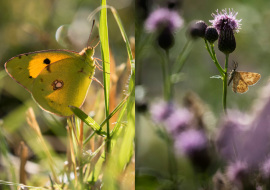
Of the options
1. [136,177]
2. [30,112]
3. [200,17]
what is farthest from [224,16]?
[30,112]

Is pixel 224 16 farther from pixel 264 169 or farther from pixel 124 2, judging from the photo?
pixel 124 2

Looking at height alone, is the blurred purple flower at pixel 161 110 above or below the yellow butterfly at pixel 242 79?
below

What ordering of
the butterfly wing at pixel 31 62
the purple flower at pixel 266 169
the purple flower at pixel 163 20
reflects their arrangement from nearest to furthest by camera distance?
the purple flower at pixel 266 169 → the purple flower at pixel 163 20 → the butterfly wing at pixel 31 62

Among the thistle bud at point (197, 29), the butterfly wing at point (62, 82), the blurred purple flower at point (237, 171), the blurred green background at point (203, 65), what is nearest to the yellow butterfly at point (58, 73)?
the butterfly wing at point (62, 82)

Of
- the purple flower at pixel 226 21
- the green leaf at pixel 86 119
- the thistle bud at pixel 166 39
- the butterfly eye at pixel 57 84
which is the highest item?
the purple flower at pixel 226 21

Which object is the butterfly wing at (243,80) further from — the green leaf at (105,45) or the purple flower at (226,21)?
the green leaf at (105,45)

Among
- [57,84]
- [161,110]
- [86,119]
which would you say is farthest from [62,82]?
[161,110]
